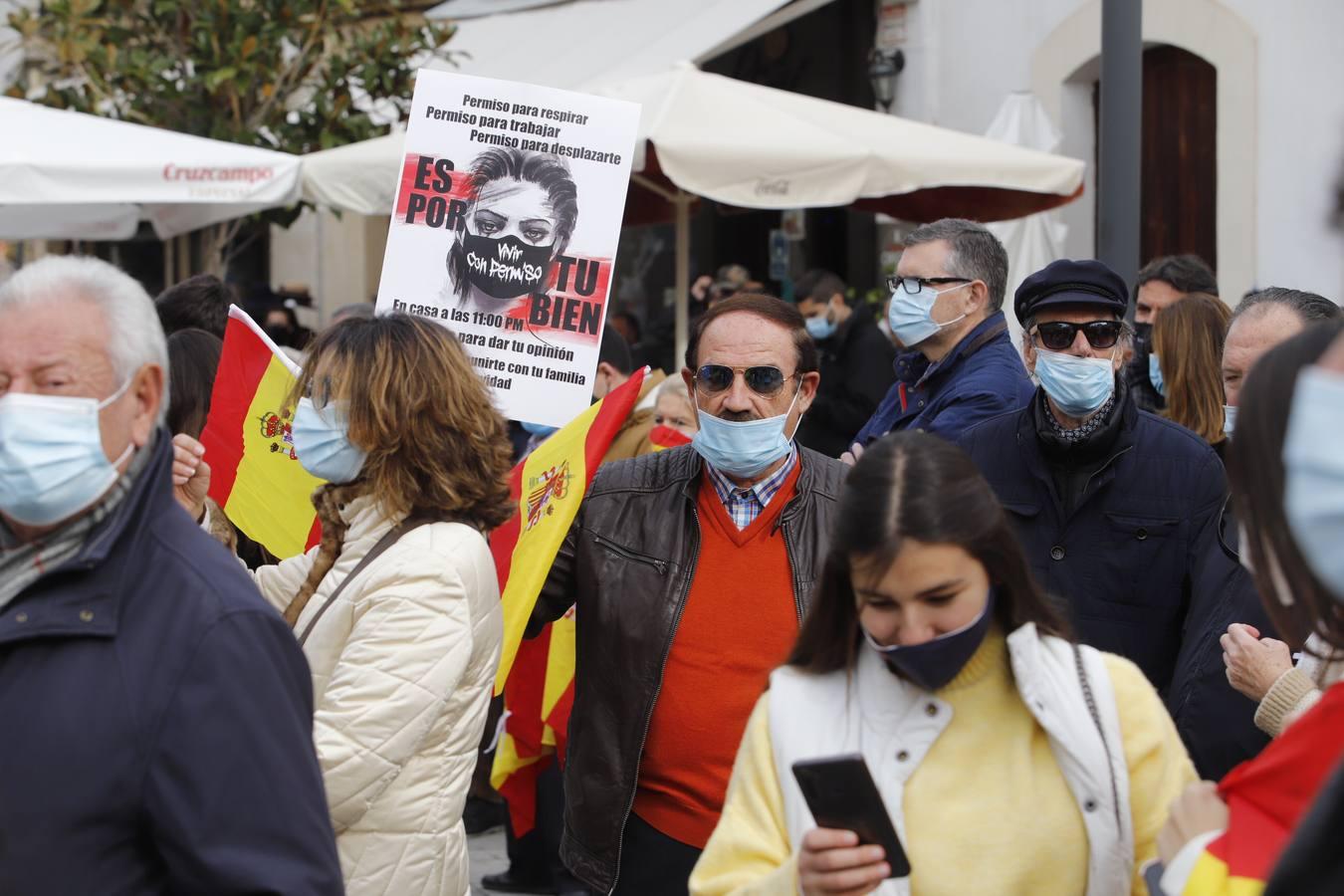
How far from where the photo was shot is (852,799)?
2.44 metres

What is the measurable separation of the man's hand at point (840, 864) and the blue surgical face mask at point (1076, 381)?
213 centimetres

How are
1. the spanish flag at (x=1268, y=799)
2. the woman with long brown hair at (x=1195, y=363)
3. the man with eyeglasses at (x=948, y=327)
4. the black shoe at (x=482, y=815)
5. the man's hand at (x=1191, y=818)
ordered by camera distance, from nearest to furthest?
the spanish flag at (x=1268, y=799) < the man's hand at (x=1191, y=818) < the man with eyeglasses at (x=948, y=327) < the woman with long brown hair at (x=1195, y=363) < the black shoe at (x=482, y=815)

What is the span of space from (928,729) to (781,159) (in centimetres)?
639

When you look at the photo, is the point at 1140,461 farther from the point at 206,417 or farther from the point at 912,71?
the point at 912,71

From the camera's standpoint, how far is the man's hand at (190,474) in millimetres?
4387

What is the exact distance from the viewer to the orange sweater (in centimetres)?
380

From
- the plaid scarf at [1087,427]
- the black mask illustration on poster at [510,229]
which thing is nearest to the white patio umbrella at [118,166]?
the black mask illustration on poster at [510,229]

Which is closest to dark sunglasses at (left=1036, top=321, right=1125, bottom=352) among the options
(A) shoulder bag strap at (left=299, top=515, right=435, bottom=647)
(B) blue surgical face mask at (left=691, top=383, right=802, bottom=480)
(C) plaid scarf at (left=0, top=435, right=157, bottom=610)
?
(B) blue surgical face mask at (left=691, top=383, right=802, bottom=480)

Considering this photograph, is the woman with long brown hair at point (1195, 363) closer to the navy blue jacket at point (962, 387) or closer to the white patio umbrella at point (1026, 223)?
the navy blue jacket at point (962, 387)

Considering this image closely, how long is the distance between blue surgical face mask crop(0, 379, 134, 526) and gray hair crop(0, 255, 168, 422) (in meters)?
0.09

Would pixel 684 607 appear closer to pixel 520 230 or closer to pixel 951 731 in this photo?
pixel 951 731

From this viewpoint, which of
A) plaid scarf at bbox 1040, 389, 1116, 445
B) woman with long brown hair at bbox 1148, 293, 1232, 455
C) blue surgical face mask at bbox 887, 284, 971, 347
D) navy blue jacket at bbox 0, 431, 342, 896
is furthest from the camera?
woman with long brown hair at bbox 1148, 293, 1232, 455

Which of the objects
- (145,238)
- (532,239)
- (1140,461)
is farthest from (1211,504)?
(145,238)

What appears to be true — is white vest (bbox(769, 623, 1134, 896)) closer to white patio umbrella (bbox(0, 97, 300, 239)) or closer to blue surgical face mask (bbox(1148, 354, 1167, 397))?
blue surgical face mask (bbox(1148, 354, 1167, 397))
